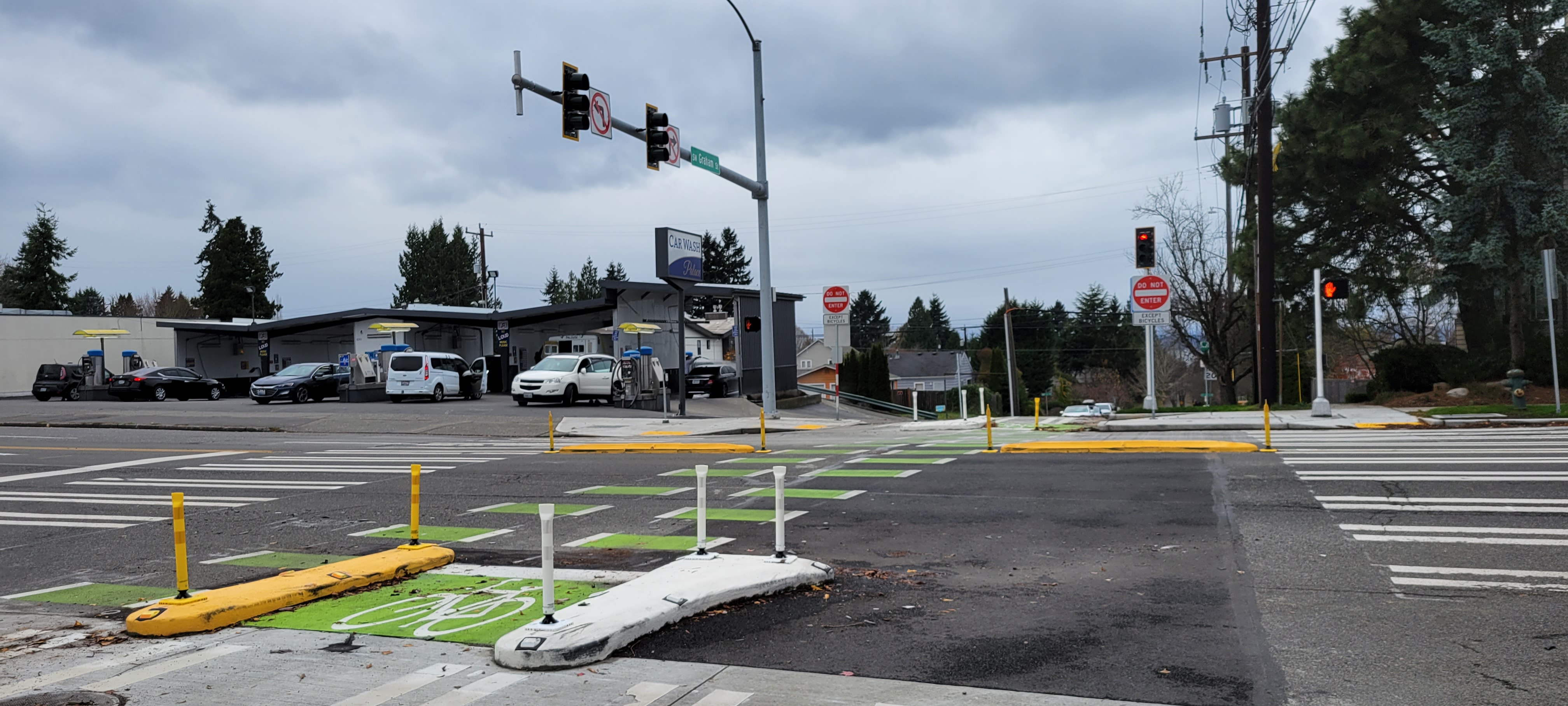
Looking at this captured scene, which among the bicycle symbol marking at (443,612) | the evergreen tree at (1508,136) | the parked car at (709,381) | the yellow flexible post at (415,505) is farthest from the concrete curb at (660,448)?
the parked car at (709,381)

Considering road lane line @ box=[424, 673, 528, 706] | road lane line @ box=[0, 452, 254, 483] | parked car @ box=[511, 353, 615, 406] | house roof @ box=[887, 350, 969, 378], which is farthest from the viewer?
house roof @ box=[887, 350, 969, 378]

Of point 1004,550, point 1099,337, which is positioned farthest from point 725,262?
point 1004,550

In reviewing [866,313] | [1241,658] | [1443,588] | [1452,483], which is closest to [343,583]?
[1241,658]

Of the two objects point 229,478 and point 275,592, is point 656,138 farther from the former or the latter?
point 275,592

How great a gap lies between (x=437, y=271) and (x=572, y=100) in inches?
3295

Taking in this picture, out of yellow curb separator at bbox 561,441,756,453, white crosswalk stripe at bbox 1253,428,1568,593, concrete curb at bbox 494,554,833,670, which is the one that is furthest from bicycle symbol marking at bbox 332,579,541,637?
yellow curb separator at bbox 561,441,756,453

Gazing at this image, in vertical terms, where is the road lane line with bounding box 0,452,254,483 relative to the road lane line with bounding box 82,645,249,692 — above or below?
above

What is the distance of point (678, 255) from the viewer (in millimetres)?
28578

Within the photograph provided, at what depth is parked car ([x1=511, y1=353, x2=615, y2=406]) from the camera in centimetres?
3359

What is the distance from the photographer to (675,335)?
47406 mm

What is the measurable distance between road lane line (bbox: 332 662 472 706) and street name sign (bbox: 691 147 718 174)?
16.8 meters

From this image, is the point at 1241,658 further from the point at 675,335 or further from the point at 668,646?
the point at 675,335

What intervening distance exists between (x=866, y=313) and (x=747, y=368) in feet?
314

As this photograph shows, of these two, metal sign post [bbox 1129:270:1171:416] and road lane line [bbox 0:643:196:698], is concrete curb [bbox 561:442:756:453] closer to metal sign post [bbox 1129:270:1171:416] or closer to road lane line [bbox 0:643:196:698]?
metal sign post [bbox 1129:270:1171:416]
